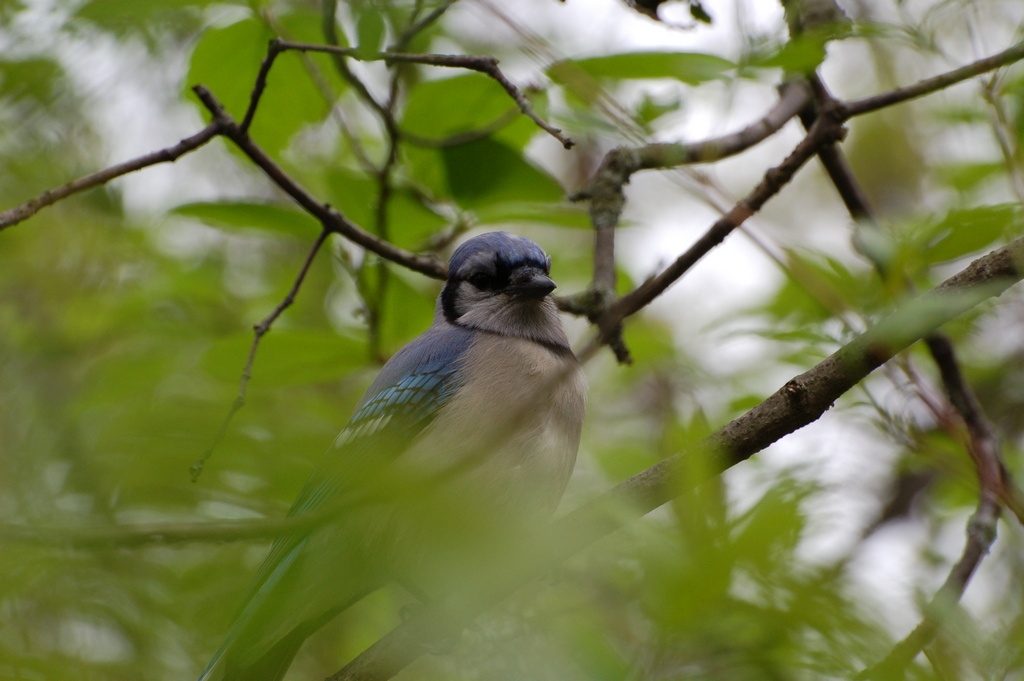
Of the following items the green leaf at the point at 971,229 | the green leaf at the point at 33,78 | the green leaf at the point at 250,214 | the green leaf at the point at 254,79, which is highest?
the green leaf at the point at 33,78

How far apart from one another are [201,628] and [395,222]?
6.22 feet

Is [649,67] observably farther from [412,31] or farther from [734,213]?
[412,31]

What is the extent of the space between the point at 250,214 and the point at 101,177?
0.69 m

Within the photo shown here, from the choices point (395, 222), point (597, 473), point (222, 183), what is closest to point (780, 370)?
point (597, 473)

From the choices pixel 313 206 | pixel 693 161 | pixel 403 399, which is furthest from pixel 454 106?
pixel 403 399

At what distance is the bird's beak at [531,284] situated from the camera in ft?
10.8

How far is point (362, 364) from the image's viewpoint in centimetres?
309

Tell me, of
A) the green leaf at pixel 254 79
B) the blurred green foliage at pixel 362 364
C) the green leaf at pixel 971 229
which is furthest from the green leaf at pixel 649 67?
the green leaf at pixel 254 79

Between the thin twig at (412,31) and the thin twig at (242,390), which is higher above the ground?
Answer: the thin twig at (412,31)

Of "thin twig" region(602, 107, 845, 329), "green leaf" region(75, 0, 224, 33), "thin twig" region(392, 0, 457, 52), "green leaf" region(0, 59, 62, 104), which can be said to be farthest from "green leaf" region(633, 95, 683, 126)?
"green leaf" region(0, 59, 62, 104)

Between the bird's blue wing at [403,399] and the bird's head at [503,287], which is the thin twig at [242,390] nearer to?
the bird's blue wing at [403,399]

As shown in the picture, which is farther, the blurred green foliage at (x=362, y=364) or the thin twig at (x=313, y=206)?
the thin twig at (x=313, y=206)

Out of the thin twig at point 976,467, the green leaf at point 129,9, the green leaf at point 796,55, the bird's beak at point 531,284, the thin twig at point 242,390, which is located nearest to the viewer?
the thin twig at point 242,390

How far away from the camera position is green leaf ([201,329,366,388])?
2848 millimetres
